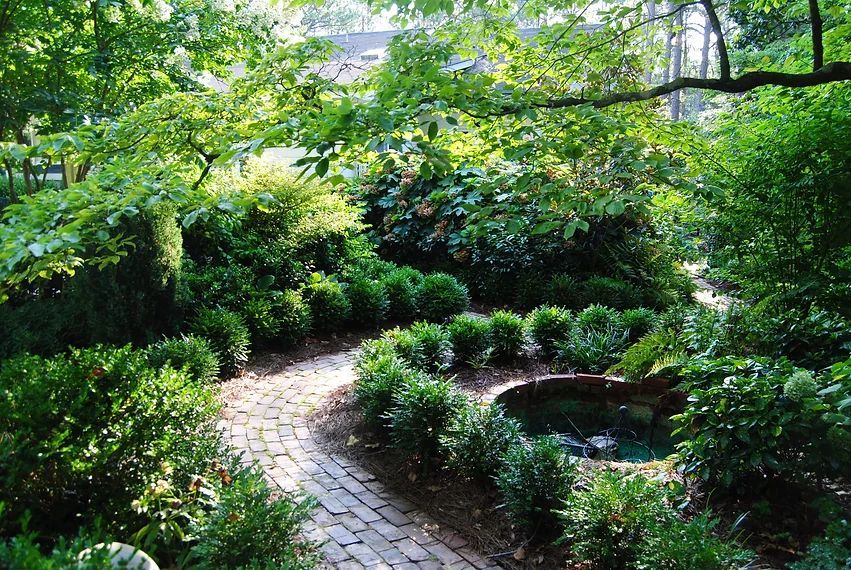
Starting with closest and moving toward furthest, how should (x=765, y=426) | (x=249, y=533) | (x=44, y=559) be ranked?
(x=44, y=559) < (x=249, y=533) < (x=765, y=426)

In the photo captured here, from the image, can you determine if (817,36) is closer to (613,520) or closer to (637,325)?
(613,520)

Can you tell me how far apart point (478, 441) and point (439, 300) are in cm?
380

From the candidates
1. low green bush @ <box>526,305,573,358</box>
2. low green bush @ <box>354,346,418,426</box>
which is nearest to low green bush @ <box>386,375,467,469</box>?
low green bush @ <box>354,346,418,426</box>

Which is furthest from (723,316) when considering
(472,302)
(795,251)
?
(472,302)

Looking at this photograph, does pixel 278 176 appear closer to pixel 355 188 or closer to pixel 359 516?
pixel 355 188

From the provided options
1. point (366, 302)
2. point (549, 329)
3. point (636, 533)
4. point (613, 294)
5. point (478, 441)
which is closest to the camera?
point (636, 533)

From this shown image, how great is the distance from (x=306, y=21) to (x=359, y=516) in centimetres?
2844

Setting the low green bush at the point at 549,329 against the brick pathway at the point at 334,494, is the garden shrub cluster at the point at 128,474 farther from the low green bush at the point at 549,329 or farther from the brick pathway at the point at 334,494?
the low green bush at the point at 549,329

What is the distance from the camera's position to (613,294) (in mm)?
7844

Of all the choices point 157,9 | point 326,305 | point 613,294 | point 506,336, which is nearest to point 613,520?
point 506,336

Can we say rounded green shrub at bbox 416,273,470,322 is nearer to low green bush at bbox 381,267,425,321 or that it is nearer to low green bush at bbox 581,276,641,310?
low green bush at bbox 381,267,425,321

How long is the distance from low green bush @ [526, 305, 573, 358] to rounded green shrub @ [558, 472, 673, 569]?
3097 mm

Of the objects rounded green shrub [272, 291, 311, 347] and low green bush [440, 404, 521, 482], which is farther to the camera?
rounded green shrub [272, 291, 311, 347]

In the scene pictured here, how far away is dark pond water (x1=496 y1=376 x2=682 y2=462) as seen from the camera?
15.6ft
